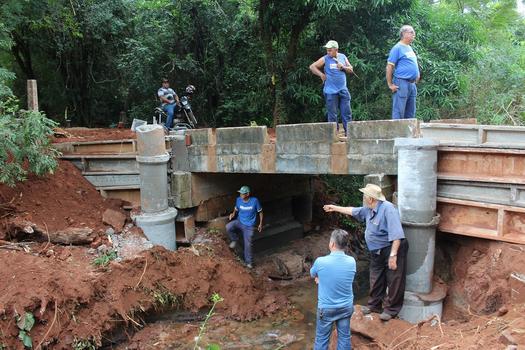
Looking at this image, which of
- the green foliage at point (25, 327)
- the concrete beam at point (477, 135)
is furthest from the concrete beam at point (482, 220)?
the green foliage at point (25, 327)

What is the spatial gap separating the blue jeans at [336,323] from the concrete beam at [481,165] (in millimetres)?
2365

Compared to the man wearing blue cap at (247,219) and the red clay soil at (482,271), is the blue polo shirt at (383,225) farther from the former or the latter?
the man wearing blue cap at (247,219)

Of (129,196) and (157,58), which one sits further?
(157,58)

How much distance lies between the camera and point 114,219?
8820 millimetres

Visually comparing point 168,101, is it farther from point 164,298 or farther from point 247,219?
point 164,298

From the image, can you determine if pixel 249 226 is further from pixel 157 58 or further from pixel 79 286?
pixel 157 58

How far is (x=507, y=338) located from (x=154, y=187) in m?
6.59

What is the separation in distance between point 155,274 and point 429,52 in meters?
8.52

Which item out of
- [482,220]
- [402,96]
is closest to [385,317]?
[482,220]

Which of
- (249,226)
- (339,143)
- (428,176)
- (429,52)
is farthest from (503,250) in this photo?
(429,52)

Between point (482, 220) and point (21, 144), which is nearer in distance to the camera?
point (482, 220)

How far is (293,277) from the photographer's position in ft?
33.9

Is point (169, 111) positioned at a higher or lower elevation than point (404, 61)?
lower

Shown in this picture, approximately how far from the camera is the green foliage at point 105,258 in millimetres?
7637
